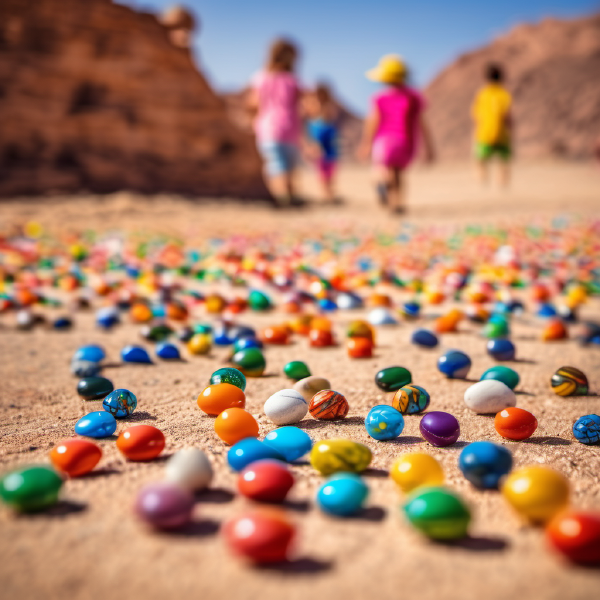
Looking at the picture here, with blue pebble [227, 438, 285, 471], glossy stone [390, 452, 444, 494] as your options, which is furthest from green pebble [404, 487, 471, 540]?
blue pebble [227, 438, 285, 471]

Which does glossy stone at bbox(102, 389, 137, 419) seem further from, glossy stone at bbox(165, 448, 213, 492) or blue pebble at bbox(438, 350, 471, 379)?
blue pebble at bbox(438, 350, 471, 379)

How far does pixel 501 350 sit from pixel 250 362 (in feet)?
3.77

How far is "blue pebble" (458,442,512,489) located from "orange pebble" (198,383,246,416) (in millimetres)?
781

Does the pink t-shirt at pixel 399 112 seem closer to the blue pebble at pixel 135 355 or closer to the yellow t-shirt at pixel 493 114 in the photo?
the yellow t-shirt at pixel 493 114

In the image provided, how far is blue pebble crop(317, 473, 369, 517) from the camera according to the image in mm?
1196

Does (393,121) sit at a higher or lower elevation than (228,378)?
higher

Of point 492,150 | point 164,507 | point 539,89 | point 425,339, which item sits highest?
point 539,89

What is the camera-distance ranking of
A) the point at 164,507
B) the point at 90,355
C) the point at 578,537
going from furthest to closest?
the point at 90,355 → the point at 164,507 → the point at 578,537

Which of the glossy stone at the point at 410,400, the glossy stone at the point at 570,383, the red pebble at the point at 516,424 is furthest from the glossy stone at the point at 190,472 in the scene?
the glossy stone at the point at 570,383

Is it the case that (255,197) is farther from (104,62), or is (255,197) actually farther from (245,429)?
(245,429)

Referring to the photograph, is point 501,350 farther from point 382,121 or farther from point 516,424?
point 382,121

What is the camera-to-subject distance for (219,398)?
1782mm

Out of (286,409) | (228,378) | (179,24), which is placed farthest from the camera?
(179,24)

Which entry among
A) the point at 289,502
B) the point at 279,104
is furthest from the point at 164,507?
the point at 279,104
